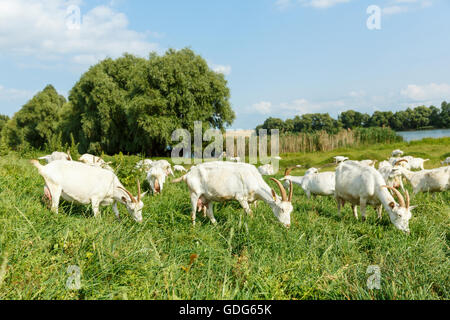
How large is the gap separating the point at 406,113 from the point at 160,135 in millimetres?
76644

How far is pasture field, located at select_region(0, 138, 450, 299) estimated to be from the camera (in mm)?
3449

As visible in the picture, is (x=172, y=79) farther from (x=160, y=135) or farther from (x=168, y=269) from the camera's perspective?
(x=168, y=269)

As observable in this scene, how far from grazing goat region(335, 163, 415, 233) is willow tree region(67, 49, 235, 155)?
2271 centimetres

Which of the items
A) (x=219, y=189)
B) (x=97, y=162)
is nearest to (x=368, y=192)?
(x=219, y=189)

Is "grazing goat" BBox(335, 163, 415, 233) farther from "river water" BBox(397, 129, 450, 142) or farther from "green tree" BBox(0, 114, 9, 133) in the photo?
"green tree" BBox(0, 114, 9, 133)

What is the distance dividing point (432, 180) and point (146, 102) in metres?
23.9

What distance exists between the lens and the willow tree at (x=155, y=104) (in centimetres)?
2966

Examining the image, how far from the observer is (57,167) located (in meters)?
6.40

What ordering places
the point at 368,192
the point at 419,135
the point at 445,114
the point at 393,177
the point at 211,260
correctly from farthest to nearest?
the point at 445,114 → the point at 419,135 → the point at 393,177 → the point at 368,192 → the point at 211,260

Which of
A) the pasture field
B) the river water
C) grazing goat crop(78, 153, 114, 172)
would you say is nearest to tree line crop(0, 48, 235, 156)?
grazing goat crop(78, 153, 114, 172)

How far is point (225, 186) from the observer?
282 inches

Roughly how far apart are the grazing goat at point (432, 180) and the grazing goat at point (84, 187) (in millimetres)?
9541

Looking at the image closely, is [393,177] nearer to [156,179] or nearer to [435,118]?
[156,179]
